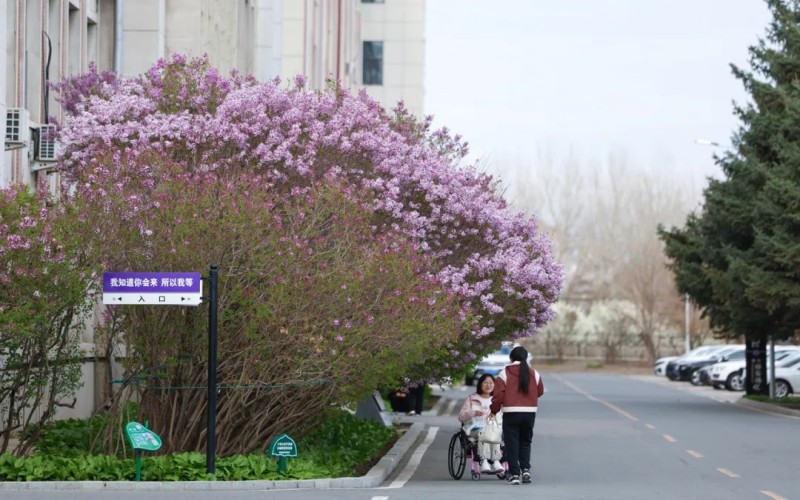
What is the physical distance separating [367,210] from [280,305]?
2.25 meters

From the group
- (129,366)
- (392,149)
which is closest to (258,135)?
(392,149)

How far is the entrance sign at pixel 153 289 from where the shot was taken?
17.3 meters

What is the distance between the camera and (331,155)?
23.5 m

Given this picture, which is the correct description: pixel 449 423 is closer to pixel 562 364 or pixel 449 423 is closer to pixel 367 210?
pixel 367 210

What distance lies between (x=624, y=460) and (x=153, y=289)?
845 centimetres

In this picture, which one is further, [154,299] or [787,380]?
[787,380]

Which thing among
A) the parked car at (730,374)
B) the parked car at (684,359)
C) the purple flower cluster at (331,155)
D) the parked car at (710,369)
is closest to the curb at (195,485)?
the purple flower cluster at (331,155)

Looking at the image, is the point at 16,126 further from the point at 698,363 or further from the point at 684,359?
the point at 684,359

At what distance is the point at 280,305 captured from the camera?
725 inches

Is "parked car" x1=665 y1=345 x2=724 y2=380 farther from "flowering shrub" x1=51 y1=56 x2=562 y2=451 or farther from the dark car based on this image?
"flowering shrub" x1=51 y1=56 x2=562 y2=451

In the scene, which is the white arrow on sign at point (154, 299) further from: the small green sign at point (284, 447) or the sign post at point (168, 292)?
the small green sign at point (284, 447)

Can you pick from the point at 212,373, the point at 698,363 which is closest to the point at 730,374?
the point at 698,363

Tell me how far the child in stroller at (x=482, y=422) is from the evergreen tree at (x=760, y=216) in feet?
59.2

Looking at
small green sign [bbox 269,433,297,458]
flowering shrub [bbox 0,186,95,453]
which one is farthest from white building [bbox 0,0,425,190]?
small green sign [bbox 269,433,297,458]
